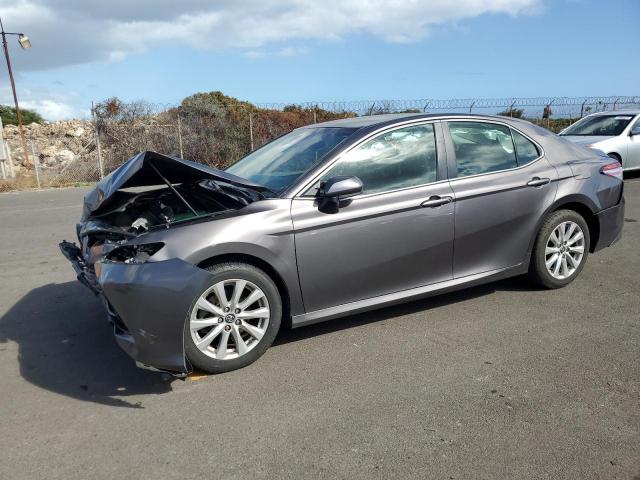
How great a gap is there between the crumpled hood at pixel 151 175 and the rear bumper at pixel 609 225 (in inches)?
132

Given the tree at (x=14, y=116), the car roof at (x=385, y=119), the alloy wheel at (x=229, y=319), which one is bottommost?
the alloy wheel at (x=229, y=319)

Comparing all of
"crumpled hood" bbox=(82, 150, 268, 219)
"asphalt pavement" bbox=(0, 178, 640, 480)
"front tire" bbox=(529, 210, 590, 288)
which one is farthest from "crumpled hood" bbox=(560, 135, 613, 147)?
"crumpled hood" bbox=(82, 150, 268, 219)

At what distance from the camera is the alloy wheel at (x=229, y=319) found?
12.1 ft

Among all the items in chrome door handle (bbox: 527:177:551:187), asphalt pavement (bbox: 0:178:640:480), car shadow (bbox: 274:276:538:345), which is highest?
chrome door handle (bbox: 527:177:551:187)

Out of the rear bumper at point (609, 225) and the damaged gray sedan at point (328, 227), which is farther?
the rear bumper at point (609, 225)

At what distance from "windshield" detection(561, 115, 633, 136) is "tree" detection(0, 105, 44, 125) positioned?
3575cm

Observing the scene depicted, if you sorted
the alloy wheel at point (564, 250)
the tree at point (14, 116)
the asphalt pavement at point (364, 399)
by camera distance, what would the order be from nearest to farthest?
the asphalt pavement at point (364, 399) → the alloy wheel at point (564, 250) → the tree at point (14, 116)

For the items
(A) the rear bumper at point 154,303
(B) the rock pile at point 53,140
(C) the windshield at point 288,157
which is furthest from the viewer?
(B) the rock pile at point 53,140

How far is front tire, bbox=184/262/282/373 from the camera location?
3676mm

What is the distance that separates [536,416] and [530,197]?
227cm

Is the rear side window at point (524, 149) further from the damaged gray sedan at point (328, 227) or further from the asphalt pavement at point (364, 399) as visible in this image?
the asphalt pavement at point (364, 399)

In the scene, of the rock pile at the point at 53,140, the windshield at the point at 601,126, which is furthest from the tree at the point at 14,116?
the windshield at the point at 601,126

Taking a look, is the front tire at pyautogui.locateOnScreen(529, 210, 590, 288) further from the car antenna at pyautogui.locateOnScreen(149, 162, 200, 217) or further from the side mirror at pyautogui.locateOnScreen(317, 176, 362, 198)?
the car antenna at pyautogui.locateOnScreen(149, 162, 200, 217)

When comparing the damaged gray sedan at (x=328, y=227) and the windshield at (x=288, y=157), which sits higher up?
the windshield at (x=288, y=157)
